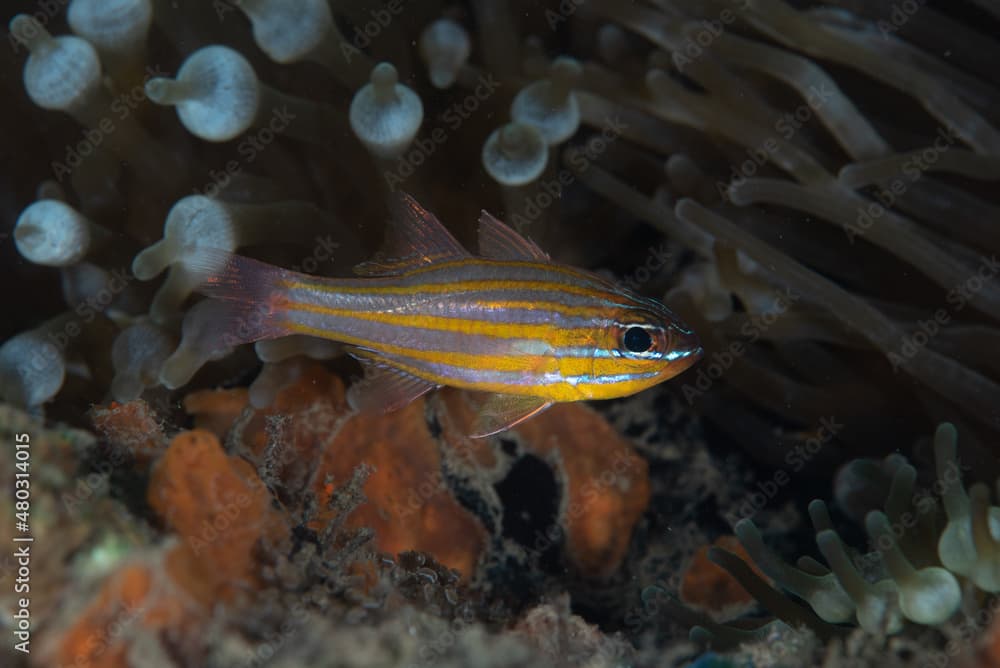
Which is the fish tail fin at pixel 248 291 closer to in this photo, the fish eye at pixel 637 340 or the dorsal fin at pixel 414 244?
Answer: the dorsal fin at pixel 414 244

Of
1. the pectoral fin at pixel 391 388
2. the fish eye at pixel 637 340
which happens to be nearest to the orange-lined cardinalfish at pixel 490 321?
the fish eye at pixel 637 340

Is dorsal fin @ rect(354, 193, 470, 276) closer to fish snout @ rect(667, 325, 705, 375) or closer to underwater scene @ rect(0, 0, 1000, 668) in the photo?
underwater scene @ rect(0, 0, 1000, 668)

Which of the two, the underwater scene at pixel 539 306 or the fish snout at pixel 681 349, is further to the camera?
the fish snout at pixel 681 349

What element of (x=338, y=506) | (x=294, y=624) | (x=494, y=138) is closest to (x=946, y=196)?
(x=494, y=138)

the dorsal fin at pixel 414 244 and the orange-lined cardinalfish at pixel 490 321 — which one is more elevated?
the dorsal fin at pixel 414 244

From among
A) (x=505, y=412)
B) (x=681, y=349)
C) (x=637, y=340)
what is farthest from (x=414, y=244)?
(x=681, y=349)

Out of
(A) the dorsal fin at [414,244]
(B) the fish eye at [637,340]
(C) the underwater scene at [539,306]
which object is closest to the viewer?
(C) the underwater scene at [539,306]
